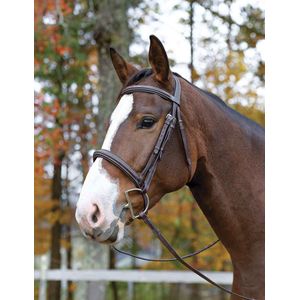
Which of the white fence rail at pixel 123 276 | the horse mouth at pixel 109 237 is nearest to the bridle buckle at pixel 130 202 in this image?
the horse mouth at pixel 109 237

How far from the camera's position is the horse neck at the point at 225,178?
235 centimetres

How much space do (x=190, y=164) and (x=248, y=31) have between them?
4.41 m

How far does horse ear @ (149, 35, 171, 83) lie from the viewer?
221 centimetres

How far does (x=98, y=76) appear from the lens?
279 inches

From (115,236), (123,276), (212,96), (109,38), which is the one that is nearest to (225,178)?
(212,96)

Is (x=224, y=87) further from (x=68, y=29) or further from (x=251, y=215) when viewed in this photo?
(x=251, y=215)

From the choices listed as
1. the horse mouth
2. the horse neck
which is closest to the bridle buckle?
the horse mouth

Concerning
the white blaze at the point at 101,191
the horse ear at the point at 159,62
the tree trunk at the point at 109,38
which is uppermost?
the tree trunk at the point at 109,38

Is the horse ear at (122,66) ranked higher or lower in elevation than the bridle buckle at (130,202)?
higher

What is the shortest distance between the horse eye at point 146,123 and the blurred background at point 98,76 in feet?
13.0

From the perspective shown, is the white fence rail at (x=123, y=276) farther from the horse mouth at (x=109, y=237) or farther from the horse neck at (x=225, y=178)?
the horse mouth at (x=109, y=237)

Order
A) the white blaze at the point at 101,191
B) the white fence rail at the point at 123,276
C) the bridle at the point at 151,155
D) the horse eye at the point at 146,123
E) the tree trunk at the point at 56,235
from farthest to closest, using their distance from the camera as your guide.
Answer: the tree trunk at the point at 56,235, the white fence rail at the point at 123,276, the horse eye at the point at 146,123, the bridle at the point at 151,155, the white blaze at the point at 101,191

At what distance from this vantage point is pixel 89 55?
756 cm
